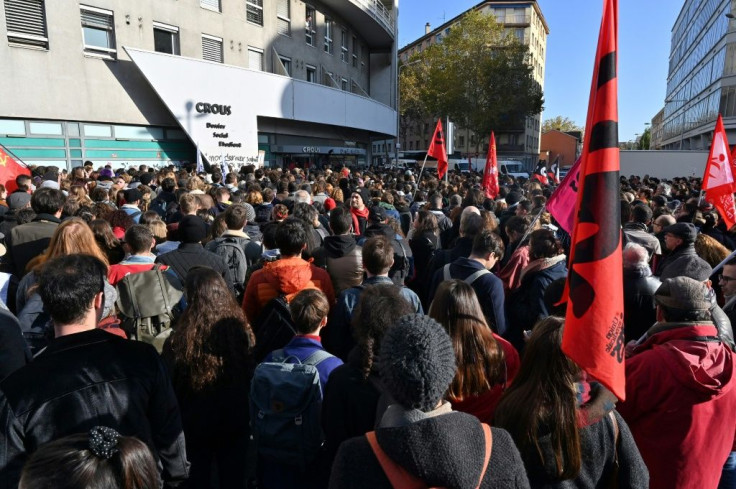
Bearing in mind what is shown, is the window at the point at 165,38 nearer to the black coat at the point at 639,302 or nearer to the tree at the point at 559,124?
the black coat at the point at 639,302

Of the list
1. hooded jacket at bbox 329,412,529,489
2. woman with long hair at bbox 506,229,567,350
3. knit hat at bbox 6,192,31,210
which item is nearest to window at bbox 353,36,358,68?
knit hat at bbox 6,192,31,210

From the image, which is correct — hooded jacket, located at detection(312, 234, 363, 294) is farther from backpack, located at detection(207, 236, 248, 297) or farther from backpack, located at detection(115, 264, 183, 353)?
backpack, located at detection(115, 264, 183, 353)

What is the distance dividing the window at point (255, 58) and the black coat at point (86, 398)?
21.9 meters

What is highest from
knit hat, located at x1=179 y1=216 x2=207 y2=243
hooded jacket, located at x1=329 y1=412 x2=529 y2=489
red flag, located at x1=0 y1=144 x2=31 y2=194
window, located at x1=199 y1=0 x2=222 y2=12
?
window, located at x1=199 y1=0 x2=222 y2=12

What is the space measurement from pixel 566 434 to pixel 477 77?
49916 millimetres

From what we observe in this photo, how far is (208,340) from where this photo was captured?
302 cm

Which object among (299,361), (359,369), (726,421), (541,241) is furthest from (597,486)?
(541,241)

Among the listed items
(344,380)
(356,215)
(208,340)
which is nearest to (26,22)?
(356,215)

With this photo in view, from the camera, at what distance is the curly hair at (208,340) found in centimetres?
299

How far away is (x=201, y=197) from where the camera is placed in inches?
263

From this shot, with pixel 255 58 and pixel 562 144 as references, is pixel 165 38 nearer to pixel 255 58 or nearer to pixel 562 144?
pixel 255 58

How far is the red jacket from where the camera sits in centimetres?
234

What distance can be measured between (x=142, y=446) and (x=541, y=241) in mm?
3357

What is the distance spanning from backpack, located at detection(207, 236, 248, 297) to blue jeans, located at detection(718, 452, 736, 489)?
406 centimetres
